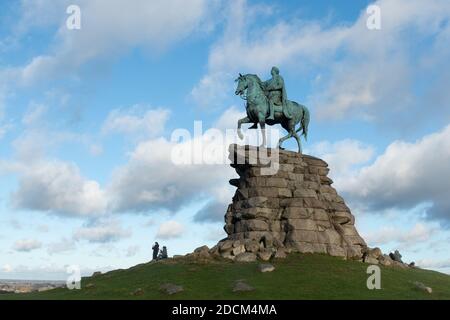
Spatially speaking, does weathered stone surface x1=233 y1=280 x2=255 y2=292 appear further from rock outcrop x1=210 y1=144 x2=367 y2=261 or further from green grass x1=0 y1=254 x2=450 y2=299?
rock outcrop x1=210 y1=144 x2=367 y2=261

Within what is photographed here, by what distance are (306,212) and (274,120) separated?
906cm

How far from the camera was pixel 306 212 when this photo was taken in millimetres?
41750

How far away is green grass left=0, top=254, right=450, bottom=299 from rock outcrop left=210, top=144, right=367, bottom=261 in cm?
186

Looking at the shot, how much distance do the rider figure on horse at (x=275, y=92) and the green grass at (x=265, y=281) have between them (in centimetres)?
1326

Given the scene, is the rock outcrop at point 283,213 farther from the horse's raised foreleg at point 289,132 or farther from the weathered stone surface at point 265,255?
the horse's raised foreleg at point 289,132

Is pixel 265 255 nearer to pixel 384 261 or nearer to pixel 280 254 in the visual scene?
pixel 280 254

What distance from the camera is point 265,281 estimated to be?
3153 cm

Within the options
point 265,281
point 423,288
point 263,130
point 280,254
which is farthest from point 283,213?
point 423,288

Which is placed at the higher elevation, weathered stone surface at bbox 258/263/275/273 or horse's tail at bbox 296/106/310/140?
horse's tail at bbox 296/106/310/140

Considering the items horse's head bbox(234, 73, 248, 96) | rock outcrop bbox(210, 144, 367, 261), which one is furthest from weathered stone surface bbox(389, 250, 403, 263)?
horse's head bbox(234, 73, 248, 96)

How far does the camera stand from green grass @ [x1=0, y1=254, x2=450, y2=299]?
29.2 metres

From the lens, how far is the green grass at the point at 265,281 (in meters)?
29.2

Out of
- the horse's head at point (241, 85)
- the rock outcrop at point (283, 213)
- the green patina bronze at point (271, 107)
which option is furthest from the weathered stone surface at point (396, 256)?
the horse's head at point (241, 85)

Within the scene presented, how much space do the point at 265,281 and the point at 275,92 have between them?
1924cm
